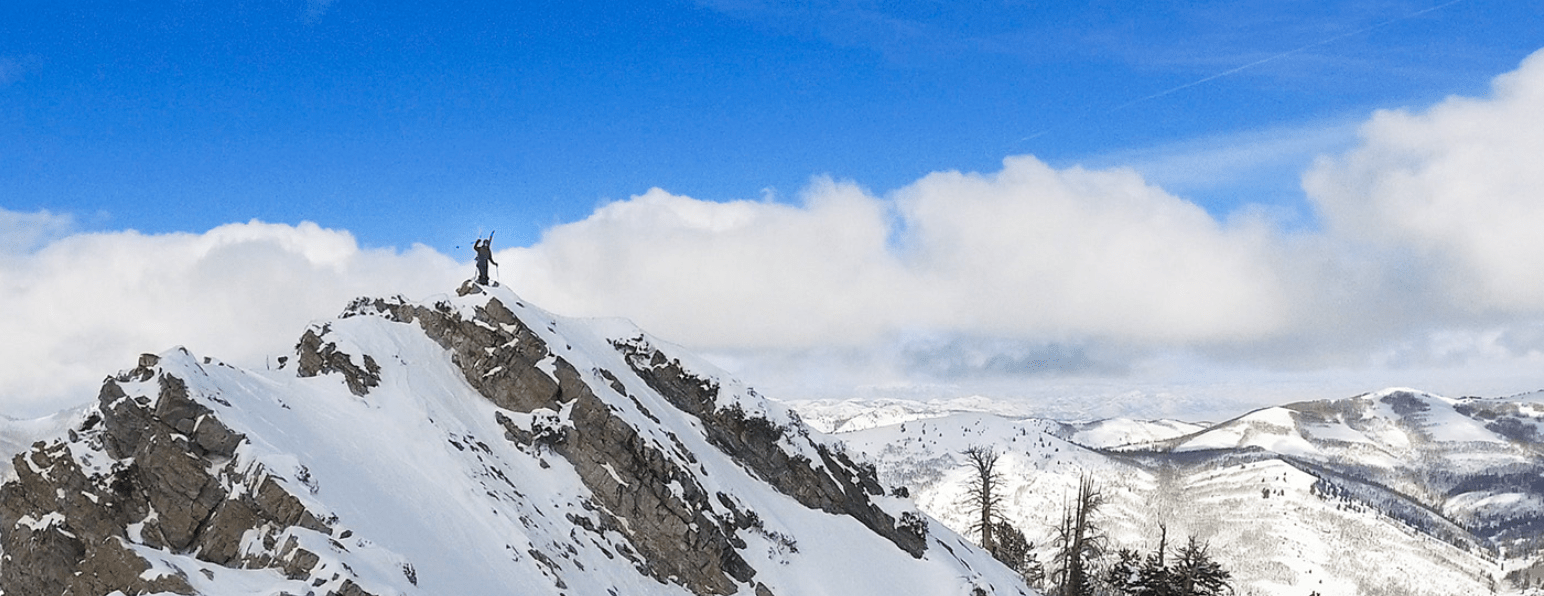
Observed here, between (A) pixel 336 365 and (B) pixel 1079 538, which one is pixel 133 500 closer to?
(A) pixel 336 365

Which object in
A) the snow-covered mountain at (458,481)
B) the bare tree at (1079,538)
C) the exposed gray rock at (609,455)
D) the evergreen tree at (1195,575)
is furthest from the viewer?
the bare tree at (1079,538)

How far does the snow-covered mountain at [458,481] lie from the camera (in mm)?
31281

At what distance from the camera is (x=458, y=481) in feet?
125

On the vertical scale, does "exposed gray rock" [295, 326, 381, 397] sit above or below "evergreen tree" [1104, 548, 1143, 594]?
above

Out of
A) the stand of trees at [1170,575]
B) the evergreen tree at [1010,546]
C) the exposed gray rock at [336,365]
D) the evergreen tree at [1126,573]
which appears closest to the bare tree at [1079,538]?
the evergreen tree at [1126,573]

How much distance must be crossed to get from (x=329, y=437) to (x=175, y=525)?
6.06 metres

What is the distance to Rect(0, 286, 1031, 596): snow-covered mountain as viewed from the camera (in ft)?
103

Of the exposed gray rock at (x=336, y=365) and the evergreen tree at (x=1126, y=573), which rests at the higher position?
the exposed gray rock at (x=336, y=365)

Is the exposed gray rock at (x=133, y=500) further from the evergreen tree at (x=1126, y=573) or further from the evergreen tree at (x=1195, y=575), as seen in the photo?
the evergreen tree at (x=1126, y=573)

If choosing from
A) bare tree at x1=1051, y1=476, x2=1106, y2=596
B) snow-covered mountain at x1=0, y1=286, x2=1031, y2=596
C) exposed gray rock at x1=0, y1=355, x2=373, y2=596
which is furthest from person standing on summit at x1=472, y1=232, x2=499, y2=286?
bare tree at x1=1051, y1=476, x2=1106, y2=596

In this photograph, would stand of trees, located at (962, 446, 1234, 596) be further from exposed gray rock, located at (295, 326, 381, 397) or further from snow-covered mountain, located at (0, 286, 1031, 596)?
exposed gray rock, located at (295, 326, 381, 397)

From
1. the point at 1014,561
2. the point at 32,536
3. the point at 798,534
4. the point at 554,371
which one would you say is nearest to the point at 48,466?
the point at 32,536

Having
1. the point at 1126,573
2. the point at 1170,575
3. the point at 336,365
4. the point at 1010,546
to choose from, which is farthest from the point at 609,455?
the point at 1010,546

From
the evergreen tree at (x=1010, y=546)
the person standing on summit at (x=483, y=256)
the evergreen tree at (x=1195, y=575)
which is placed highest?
the person standing on summit at (x=483, y=256)
